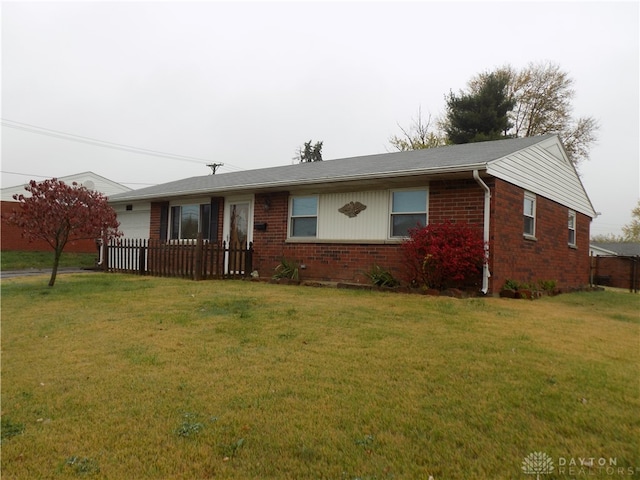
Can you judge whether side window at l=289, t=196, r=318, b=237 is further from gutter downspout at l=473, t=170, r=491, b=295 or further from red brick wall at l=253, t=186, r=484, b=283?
gutter downspout at l=473, t=170, r=491, b=295

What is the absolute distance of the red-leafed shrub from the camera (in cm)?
831

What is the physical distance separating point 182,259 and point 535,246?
31.3ft

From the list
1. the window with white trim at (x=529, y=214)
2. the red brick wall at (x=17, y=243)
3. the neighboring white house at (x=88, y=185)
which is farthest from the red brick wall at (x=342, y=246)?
the neighboring white house at (x=88, y=185)

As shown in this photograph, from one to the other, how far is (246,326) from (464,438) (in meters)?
3.29

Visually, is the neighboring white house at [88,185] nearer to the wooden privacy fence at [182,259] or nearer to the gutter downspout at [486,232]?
the wooden privacy fence at [182,259]

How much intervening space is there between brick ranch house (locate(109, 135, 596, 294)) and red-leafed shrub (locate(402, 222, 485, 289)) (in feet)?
1.50

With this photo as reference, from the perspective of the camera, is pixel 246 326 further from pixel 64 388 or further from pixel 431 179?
pixel 431 179

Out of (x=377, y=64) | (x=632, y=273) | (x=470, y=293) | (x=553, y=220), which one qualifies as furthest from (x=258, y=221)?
(x=632, y=273)

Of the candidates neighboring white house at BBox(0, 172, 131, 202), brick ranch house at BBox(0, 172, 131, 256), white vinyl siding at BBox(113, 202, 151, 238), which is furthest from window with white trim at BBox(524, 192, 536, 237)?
neighboring white house at BBox(0, 172, 131, 202)

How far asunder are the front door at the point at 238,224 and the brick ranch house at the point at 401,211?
0.11 feet

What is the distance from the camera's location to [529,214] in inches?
434

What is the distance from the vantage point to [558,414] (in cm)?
275

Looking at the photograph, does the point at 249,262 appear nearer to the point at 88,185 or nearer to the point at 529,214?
the point at 529,214

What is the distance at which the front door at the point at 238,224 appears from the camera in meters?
12.5
